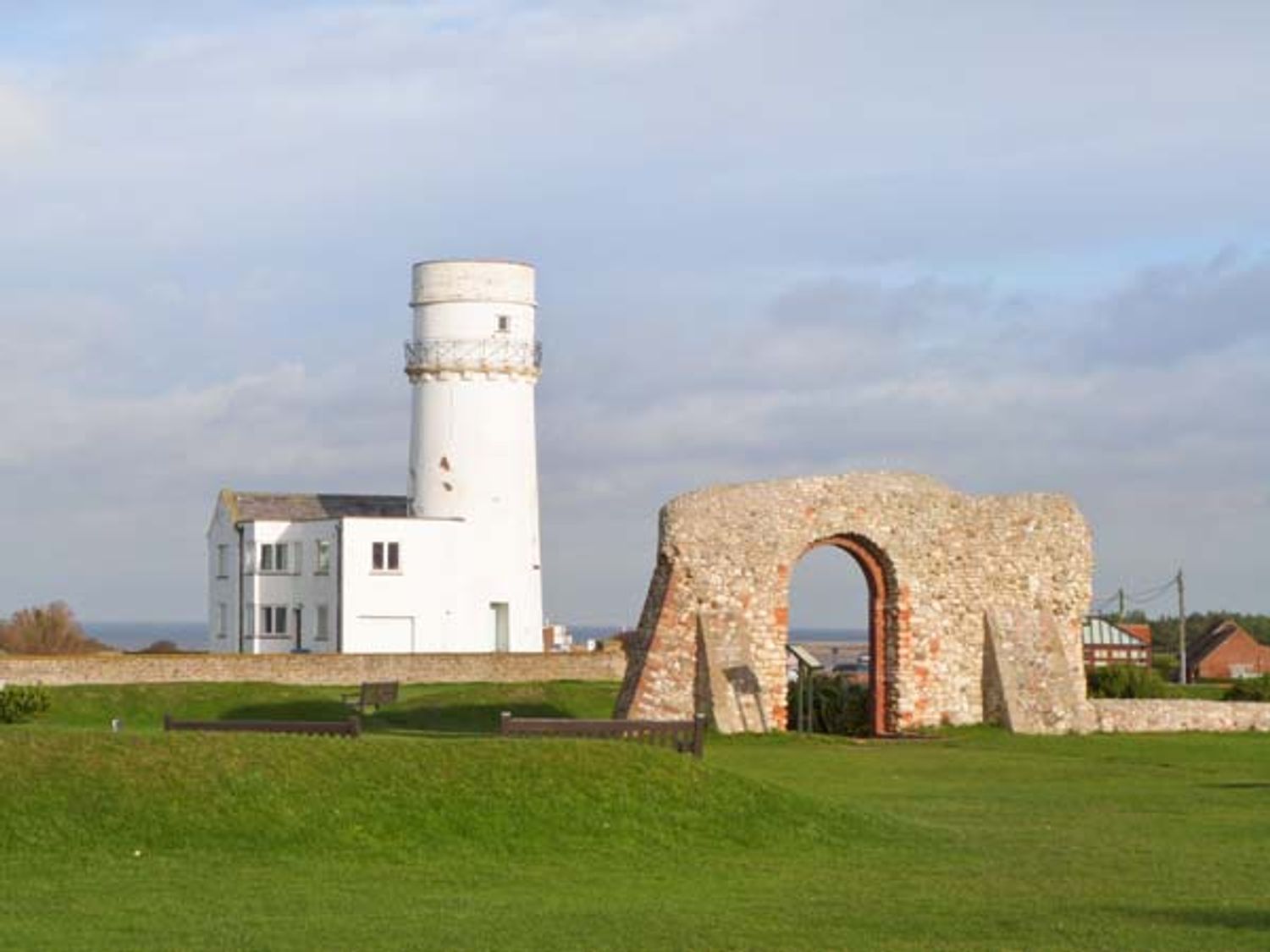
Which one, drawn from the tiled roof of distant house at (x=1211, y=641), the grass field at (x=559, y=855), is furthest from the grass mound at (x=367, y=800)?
the tiled roof of distant house at (x=1211, y=641)

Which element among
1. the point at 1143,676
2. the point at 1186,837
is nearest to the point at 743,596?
the point at 1143,676

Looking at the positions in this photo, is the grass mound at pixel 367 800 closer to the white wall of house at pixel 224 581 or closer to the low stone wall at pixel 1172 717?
the low stone wall at pixel 1172 717

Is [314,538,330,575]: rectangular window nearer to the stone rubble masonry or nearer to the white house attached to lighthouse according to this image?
the white house attached to lighthouse

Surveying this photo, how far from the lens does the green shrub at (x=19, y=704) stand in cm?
3803

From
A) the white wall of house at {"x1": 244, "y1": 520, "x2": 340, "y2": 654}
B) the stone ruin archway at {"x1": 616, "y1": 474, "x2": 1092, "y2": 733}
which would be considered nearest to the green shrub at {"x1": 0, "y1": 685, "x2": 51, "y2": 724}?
the stone ruin archway at {"x1": 616, "y1": 474, "x2": 1092, "y2": 733}

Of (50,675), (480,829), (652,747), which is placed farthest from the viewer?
(50,675)

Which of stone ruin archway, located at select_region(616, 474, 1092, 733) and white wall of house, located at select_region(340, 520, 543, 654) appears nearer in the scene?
stone ruin archway, located at select_region(616, 474, 1092, 733)

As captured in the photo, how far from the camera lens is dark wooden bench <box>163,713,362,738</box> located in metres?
25.1

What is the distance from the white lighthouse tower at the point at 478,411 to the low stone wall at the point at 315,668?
9.05 metres

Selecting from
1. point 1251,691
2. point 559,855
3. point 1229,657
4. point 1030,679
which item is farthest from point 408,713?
point 1229,657

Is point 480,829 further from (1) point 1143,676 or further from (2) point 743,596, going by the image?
(1) point 1143,676

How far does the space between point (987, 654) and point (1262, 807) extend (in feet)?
44.8

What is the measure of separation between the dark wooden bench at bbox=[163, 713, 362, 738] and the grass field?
2024 mm

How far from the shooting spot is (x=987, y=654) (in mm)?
38688
